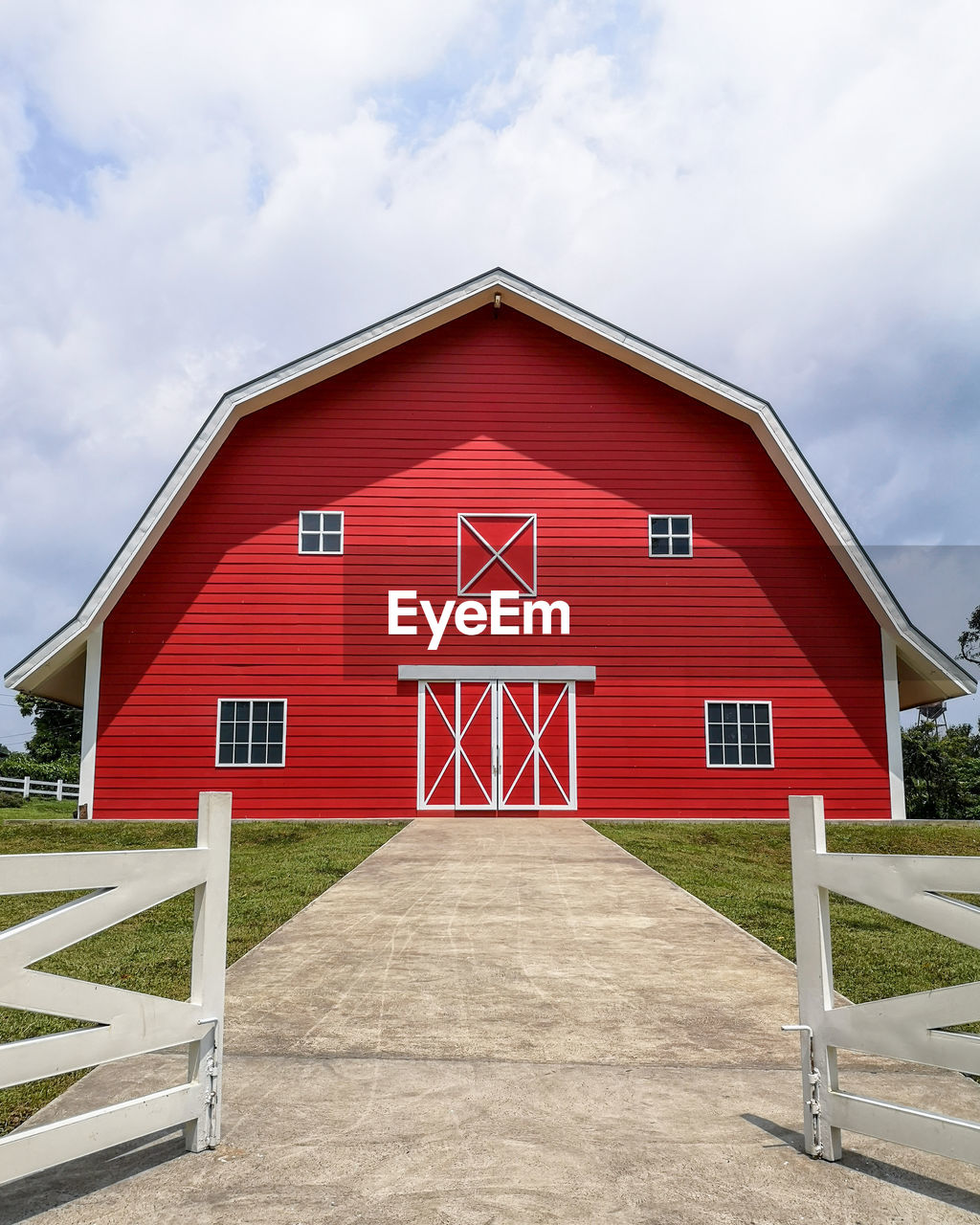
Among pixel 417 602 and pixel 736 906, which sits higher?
pixel 417 602

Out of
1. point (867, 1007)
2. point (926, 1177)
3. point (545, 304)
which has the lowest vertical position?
point (926, 1177)

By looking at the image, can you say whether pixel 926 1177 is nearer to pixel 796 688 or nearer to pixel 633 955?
pixel 633 955

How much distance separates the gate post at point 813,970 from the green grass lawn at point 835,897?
2.31 meters

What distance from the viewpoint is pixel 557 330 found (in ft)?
58.2

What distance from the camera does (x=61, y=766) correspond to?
3775 cm

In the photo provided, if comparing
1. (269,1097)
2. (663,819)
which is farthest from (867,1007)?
(663,819)

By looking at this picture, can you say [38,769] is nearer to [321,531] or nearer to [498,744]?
[321,531]

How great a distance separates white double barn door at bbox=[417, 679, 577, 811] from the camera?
16.5 metres

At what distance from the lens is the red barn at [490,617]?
16344mm

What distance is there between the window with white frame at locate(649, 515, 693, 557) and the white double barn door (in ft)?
9.03

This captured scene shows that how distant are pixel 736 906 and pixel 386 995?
3.82m

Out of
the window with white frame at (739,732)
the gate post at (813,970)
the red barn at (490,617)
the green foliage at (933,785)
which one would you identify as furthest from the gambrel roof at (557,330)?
the gate post at (813,970)

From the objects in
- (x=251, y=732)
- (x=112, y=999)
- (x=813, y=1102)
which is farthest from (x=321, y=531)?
(x=813, y=1102)

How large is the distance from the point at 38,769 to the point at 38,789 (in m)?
2.80
